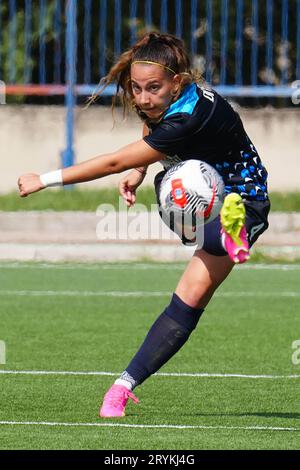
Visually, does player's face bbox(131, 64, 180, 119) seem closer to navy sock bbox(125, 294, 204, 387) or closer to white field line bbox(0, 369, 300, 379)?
navy sock bbox(125, 294, 204, 387)

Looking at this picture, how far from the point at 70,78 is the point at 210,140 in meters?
12.3

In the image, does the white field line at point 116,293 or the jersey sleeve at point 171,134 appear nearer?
the jersey sleeve at point 171,134

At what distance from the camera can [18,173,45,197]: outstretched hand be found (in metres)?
6.18

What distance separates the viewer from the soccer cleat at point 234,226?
246 inches

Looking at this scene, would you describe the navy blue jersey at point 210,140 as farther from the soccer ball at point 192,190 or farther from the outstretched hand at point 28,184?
the outstretched hand at point 28,184

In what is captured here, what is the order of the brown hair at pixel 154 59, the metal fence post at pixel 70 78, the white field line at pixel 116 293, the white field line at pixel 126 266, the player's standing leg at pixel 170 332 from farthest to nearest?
the metal fence post at pixel 70 78
the white field line at pixel 126 266
the white field line at pixel 116 293
the player's standing leg at pixel 170 332
the brown hair at pixel 154 59

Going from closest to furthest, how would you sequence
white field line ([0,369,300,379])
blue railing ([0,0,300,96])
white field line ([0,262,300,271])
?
white field line ([0,369,300,379]) < white field line ([0,262,300,271]) < blue railing ([0,0,300,96])

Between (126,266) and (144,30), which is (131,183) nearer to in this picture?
(126,266)

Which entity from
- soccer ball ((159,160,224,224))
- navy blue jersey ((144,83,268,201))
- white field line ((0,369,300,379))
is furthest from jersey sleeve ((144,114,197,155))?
white field line ((0,369,300,379))

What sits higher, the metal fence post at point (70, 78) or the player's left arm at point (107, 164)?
the player's left arm at point (107, 164)

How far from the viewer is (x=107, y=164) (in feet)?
20.8

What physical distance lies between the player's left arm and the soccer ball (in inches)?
5.4

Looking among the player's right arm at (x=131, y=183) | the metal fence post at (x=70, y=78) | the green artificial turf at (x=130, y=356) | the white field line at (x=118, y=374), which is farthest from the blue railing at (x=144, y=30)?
Answer: the player's right arm at (x=131, y=183)
